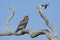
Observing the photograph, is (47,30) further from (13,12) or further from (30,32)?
(13,12)

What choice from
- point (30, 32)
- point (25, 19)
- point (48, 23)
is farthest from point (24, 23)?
point (48, 23)

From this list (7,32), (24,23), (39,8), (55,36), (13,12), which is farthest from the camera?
(24,23)

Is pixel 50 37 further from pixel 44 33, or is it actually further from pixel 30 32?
pixel 30 32

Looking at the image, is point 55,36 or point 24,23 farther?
point 24,23

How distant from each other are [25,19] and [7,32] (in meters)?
3.06

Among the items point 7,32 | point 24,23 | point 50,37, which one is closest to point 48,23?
point 50,37

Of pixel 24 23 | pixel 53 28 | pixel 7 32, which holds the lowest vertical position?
pixel 24 23

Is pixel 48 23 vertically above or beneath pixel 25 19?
above

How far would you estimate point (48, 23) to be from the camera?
251 inches

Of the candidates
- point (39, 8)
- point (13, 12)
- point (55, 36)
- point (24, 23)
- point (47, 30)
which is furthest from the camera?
point (24, 23)

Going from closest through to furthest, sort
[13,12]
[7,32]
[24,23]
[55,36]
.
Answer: [55,36], [7,32], [13,12], [24,23]

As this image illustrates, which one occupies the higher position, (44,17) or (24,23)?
(44,17)

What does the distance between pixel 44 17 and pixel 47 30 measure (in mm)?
451

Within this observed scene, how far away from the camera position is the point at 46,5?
6926mm
